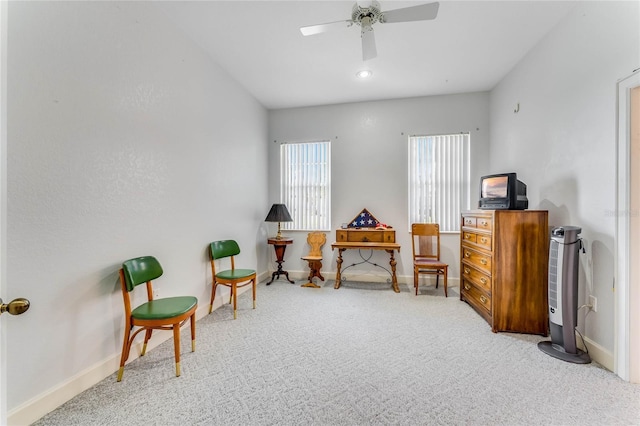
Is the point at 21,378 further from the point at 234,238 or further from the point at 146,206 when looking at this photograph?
the point at 234,238

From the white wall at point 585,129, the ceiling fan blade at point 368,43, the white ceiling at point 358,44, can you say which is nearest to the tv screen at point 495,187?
the white wall at point 585,129

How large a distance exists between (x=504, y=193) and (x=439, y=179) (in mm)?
1509

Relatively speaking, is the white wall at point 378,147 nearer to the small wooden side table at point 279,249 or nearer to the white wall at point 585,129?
the small wooden side table at point 279,249

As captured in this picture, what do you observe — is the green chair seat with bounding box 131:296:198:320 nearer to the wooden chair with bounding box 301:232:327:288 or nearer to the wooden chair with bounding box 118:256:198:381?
the wooden chair with bounding box 118:256:198:381

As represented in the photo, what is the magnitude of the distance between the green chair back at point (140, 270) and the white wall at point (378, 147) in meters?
2.62

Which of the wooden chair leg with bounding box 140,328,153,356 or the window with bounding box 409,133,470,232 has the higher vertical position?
the window with bounding box 409,133,470,232

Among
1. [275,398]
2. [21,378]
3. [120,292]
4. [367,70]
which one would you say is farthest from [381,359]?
[367,70]

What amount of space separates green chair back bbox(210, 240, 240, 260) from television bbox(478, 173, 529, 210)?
9.98ft

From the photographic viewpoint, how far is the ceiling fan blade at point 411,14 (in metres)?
1.94

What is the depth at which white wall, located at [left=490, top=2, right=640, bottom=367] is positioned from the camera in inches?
76.6

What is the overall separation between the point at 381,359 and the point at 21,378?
228 cm

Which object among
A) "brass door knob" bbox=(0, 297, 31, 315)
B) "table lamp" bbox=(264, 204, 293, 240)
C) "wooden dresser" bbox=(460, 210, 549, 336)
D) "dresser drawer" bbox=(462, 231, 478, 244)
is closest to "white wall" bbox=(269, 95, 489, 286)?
"table lamp" bbox=(264, 204, 293, 240)

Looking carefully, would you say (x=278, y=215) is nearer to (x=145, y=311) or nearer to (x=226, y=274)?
(x=226, y=274)

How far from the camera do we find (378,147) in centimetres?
436
